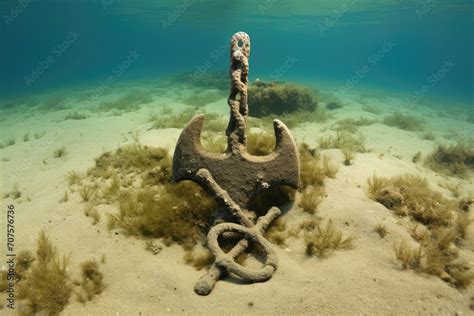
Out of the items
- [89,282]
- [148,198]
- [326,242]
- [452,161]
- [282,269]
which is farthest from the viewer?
[452,161]

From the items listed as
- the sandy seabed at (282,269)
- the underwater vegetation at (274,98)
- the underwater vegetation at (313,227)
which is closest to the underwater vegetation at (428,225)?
the sandy seabed at (282,269)

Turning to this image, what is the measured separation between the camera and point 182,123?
11367mm

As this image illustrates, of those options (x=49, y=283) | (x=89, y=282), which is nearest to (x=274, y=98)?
(x=89, y=282)

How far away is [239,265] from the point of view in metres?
3.62

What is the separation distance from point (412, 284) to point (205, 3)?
4422 cm

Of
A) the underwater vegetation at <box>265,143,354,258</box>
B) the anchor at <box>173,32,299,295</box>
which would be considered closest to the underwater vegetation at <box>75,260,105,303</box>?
the anchor at <box>173,32,299,295</box>

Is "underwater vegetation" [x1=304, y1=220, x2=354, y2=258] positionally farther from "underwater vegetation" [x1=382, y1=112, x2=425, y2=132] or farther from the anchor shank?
"underwater vegetation" [x1=382, y1=112, x2=425, y2=132]

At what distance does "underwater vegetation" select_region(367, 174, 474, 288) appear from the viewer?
3727 mm

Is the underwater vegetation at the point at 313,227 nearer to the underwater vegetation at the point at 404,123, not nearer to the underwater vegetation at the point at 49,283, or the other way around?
the underwater vegetation at the point at 49,283

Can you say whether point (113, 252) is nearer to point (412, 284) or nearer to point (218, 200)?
point (218, 200)

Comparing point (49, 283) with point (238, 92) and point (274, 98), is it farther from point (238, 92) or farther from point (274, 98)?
point (274, 98)

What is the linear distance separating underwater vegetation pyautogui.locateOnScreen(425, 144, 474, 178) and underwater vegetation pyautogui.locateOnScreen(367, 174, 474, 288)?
398 centimetres

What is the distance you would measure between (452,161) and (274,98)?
274 inches

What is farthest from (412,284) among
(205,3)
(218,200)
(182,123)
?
(205,3)
